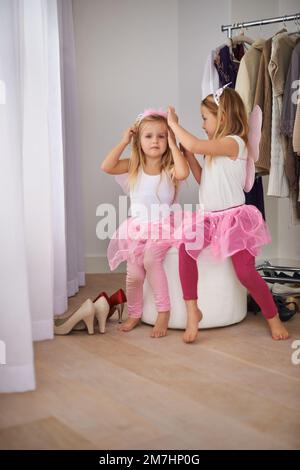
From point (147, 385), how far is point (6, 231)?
1.96 ft

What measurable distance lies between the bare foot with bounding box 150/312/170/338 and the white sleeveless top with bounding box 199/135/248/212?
462mm

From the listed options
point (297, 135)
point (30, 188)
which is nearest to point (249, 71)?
point (297, 135)

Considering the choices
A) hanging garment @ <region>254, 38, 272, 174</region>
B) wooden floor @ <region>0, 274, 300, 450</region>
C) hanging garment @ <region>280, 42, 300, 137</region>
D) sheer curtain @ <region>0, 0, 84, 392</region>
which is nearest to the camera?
wooden floor @ <region>0, 274, 300, 450</region>

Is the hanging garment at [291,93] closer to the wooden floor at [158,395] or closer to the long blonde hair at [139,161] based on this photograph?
the long blonde hair at [139,161]

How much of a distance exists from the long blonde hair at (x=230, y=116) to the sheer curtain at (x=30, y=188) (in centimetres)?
67

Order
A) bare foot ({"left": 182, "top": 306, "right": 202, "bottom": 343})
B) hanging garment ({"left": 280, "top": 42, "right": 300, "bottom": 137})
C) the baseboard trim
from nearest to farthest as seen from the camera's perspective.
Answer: bare foot ({"left": 182, "top": 306, "right": 202, "bottom": 343}) < hanging garment ({"left": 280, "top": 42, "right": 300, "bottom": 137}) < the baseboard trim

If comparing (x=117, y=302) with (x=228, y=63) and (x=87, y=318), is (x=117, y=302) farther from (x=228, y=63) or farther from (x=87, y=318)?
(x=228, y=63)

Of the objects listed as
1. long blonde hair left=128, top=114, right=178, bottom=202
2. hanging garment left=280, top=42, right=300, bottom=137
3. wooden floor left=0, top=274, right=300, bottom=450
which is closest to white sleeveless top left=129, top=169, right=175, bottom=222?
long blonde hair left=128, top=114, right=178, bottom=202

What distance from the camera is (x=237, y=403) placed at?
1.46m

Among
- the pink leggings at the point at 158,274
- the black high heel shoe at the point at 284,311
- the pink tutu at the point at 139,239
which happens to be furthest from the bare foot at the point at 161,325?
the black high heel shoe at the point at 284,311

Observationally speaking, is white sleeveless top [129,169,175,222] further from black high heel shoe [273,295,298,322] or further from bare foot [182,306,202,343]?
black high heel shoe [273,295,298,322]

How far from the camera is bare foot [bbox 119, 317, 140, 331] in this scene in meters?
2.22

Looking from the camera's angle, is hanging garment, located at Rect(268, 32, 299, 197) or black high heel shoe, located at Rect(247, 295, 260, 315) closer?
black high heel shoe, located at Rect(247, 295, 260, 315)
